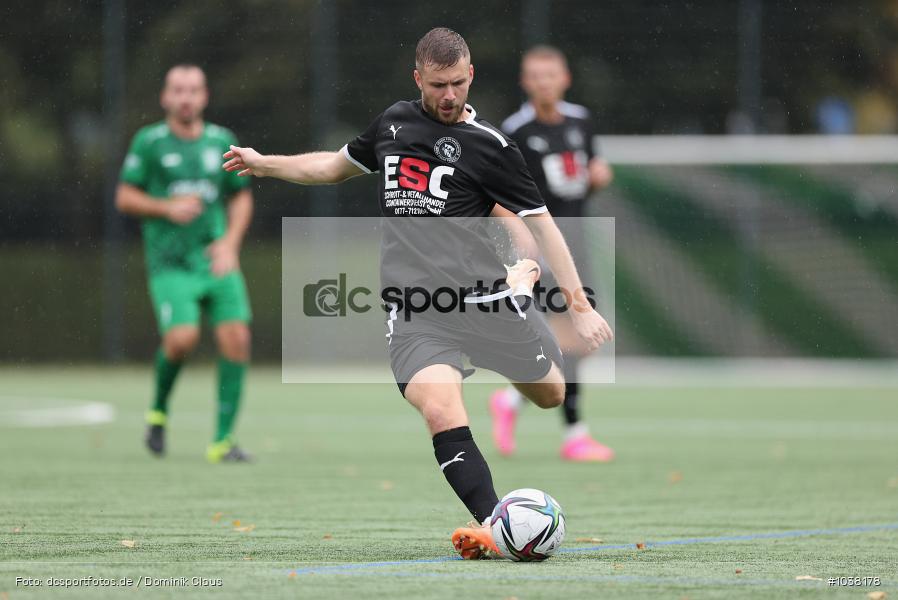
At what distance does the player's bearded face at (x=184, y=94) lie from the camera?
380 inches

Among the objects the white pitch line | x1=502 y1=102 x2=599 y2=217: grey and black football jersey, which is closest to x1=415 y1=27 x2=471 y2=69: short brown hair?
x1=502 y1=102 x2=599 y2=217: grey and black football jersey

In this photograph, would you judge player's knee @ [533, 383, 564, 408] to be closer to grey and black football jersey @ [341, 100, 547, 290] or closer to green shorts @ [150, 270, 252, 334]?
grey and black football jersey @ [341, 100, 547, 290]

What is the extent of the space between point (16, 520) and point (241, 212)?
12.6ft

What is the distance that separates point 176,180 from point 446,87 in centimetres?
463

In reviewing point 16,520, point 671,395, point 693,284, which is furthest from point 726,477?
point 693,284

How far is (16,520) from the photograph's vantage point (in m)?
6.43

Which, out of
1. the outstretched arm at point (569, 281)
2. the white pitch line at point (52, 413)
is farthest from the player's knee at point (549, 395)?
the white pitch line at point (52, 413)

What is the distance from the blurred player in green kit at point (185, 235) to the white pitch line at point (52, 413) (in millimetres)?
2950

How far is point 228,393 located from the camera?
963cm

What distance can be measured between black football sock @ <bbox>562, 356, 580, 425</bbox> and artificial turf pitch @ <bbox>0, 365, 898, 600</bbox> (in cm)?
37

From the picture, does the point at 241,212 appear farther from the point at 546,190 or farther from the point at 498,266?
the point at 498,266

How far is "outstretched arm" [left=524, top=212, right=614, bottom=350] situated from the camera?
554 centimetres

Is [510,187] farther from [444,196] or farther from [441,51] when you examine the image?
[441,51]

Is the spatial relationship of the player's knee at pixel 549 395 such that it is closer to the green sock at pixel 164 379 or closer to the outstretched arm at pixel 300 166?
the outstretched arm at pixel 300 166
